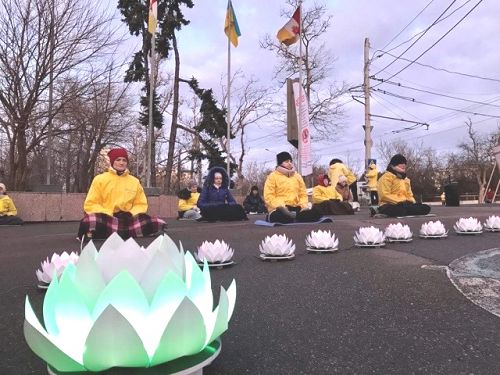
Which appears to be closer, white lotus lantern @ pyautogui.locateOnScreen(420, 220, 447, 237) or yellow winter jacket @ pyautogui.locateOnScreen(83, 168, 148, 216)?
white lotus lantern @ pyautogui.locateOnScreen(420, 220, 447, 237)

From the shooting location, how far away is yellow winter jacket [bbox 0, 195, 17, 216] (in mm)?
11844

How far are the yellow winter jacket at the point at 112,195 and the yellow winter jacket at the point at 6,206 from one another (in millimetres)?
6462

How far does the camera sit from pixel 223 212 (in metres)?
10.7

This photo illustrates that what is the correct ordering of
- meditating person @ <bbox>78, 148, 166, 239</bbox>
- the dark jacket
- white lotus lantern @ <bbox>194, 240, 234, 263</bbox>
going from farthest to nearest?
1. the dark jacket
2. meditating person @ <bbox>78, 148, 166, 239</bbox>
3. white lotus lantern @ <bbox>194, 240, 234, 263</bbox>

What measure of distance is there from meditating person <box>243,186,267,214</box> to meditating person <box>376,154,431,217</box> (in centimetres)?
799

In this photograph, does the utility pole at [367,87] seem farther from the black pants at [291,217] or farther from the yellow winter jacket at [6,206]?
the yellow winter jacket at [6,206]

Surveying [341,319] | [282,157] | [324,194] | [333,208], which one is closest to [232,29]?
[324,194]

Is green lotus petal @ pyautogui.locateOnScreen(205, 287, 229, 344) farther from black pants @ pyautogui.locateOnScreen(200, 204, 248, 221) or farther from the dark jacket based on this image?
the dark jacket

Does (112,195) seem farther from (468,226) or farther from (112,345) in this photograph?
(112,345)

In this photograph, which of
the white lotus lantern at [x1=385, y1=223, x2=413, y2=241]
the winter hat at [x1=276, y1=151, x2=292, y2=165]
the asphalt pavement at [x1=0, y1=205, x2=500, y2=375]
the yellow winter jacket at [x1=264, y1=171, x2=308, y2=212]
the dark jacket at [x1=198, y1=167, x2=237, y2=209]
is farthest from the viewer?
the dark jacket at [x1=198, y1=167, x2=237, y2=209]

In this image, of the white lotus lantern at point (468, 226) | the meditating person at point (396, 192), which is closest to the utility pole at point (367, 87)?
Result: the meditating person at point (396, 192)

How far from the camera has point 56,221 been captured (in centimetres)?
1370

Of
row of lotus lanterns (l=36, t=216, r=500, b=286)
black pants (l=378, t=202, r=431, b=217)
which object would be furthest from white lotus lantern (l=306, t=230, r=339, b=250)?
black pants (l=378, t=202, r=431, b=217)

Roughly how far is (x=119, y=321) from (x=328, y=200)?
468 inches
